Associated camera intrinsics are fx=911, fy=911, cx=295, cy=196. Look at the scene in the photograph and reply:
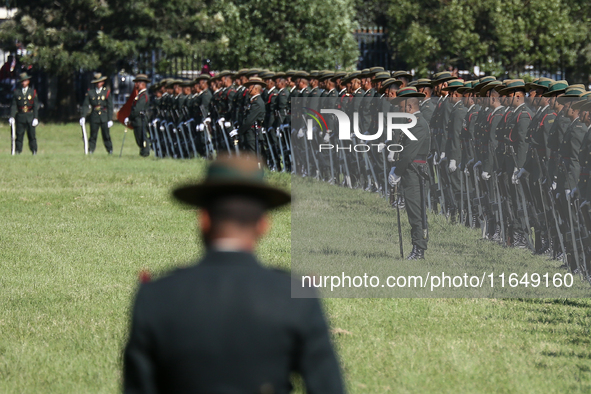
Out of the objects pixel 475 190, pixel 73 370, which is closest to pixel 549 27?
pixel 475 190

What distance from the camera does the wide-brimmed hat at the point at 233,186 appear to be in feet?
8.24

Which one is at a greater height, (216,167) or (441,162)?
(216,167)

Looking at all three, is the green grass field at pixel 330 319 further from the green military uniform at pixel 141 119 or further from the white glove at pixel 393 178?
the green military uniform at pixel 141 119

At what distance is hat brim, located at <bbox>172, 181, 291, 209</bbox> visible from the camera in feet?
8.24

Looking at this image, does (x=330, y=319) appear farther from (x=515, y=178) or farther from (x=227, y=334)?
(x=227, y=334)

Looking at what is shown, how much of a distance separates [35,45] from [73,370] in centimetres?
2756

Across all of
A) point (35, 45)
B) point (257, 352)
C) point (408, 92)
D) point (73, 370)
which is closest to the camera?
point (257, 352)

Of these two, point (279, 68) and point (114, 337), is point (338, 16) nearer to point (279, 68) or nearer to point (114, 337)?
point (279, 68)

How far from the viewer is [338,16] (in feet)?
95.9

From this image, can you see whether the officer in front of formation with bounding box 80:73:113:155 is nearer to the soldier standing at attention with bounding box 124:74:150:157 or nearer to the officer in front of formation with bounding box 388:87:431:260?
the soldier standing at attention with bounding box 124:74:150:157

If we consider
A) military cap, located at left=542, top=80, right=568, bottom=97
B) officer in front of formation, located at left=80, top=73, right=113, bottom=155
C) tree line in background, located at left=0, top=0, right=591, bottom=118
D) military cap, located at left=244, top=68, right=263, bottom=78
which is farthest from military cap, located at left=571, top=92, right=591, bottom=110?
tree line in background, located at left=0, top=0, right=591, bottom=118

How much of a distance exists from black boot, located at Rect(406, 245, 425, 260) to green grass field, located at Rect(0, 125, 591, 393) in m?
0.06

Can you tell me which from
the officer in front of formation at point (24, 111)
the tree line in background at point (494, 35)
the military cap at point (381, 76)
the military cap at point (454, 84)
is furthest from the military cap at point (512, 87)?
the tree line in background at point (494, 35)

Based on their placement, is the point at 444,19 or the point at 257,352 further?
the point at 444,19
